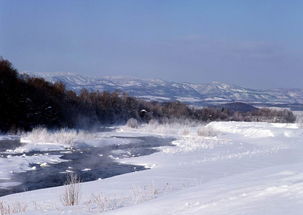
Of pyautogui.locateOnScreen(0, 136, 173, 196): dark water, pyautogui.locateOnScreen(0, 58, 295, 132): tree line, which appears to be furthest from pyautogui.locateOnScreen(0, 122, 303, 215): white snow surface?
pyautogui.locateOnScreen(0, 58, 295, 132): tree line

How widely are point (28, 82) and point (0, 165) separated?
27417 millimetres

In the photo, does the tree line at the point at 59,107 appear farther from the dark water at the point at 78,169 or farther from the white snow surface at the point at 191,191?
the white snow surface at the point at 191,191

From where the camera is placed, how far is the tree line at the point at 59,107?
A: 40.1 metres

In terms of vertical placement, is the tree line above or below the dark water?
above

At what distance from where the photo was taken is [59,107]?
151 ft

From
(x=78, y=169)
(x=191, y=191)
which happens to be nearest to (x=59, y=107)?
(x=78, y=169)

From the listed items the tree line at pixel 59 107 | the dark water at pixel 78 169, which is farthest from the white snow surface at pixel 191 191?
the tree line at pixel 59 107

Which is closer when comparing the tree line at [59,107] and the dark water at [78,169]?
the dark water at [78,169]

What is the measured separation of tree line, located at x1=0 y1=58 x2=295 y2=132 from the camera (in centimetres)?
4009

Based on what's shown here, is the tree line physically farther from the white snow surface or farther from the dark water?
the white snow surface

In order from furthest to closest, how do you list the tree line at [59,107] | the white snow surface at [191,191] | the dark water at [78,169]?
1. the tree line at [59,107]
2. the dark water at [78,169]
3. the white snow surface at [191,191]

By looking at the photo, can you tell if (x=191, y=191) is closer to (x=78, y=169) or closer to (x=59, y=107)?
(x=78, y=169)

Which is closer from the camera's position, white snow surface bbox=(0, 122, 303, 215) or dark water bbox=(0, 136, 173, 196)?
white snow surface bbox=(0, 122, 303, 215)

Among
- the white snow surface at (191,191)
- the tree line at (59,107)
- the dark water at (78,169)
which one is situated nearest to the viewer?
the white snow surface at (191,191)
